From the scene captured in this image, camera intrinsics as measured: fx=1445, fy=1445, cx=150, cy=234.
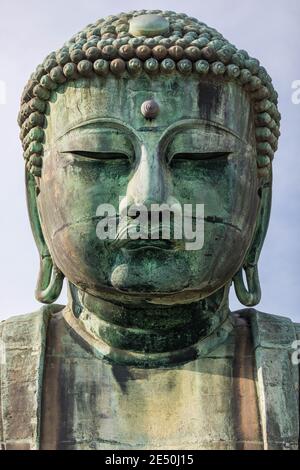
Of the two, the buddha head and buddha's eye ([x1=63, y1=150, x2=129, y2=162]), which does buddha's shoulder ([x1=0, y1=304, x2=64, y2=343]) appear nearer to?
the buddha head

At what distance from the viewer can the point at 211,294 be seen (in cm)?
1084

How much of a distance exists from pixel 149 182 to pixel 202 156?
0.56 metres

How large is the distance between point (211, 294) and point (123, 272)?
2.77 feet

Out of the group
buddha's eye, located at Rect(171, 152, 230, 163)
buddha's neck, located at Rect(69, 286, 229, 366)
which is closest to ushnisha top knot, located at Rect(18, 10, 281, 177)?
→ buddha's eye, located at Rect(171, 152, 230, 163)

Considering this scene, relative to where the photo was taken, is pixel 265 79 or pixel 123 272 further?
pixel 265 79

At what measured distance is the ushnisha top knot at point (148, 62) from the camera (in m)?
10.7

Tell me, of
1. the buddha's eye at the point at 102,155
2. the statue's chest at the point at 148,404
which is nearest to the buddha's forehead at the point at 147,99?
the buddha's eye at the point at 102,155

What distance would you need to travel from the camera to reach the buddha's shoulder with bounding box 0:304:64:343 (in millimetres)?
10836

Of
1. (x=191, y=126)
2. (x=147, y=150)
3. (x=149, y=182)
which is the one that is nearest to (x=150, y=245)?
(x=149, y=182)

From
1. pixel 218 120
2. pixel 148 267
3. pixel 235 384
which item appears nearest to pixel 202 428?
pixel 235 384

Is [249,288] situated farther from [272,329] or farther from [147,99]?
[147,99]

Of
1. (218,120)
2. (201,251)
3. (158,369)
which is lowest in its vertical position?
(158,369)

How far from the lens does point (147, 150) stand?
34.2ft
